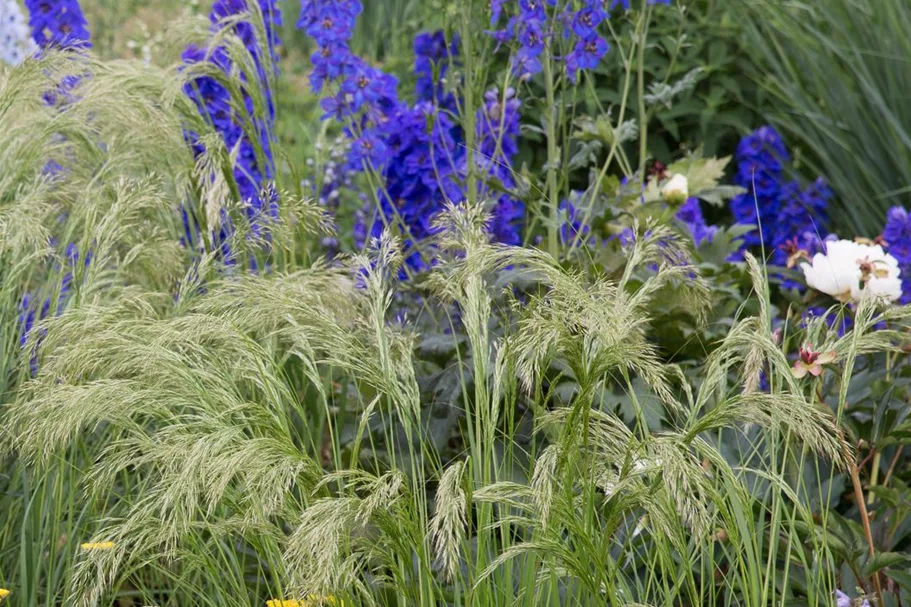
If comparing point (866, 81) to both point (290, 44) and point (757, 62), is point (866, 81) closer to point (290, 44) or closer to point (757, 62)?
point (757, 62)

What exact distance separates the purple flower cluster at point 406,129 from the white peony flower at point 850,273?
0.90 m

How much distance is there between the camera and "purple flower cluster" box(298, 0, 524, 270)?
2.97 metres

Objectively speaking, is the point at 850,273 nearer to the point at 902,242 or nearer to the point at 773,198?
the point at 902,242

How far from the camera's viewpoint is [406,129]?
3025 mm

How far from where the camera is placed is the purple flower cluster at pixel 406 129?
9.74 feet

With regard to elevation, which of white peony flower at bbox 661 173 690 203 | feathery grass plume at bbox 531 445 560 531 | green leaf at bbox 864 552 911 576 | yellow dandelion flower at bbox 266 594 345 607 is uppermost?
white peony flower at bbox 661 173 690 203

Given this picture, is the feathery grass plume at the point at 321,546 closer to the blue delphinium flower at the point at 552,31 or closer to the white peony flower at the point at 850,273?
the white peony flower at the point at 850,273

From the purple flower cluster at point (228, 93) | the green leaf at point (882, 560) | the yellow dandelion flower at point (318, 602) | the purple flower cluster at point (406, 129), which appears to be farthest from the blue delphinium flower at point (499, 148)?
the yellow dandelion flower at point (318, 602)

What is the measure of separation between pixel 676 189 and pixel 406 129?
73cm

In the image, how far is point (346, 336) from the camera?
1607 mm

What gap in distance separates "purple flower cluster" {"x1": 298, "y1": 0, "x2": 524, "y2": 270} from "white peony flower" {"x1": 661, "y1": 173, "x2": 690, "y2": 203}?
0.41 m

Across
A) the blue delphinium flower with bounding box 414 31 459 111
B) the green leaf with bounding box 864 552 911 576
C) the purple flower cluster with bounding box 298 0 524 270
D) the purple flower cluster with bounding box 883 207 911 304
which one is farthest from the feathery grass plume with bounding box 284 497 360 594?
the purple flower cluster with bounding box 883 207 911 304

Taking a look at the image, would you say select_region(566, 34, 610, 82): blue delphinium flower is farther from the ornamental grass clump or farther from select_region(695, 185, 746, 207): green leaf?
select_region(695, 185, 746, 207): green leaf

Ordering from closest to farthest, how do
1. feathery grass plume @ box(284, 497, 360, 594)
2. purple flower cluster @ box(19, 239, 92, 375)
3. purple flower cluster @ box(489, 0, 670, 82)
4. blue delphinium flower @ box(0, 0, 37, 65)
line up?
feathery grass plume @ box(284, 497, 360, 594) → purple flower cluster @ box(19, 239, 92, 375) → purple flower cluster @ box(489, 0, 670, 82) → blue delphinium flower @ box(0, 0, 37, 65)
